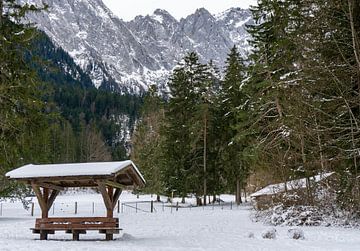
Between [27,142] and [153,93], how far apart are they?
4663cm

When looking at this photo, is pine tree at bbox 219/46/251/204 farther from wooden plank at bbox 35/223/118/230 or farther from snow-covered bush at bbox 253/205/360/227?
wooden plank at bbox 35/223/118/230

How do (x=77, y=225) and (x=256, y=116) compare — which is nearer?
(x=77, y=225)

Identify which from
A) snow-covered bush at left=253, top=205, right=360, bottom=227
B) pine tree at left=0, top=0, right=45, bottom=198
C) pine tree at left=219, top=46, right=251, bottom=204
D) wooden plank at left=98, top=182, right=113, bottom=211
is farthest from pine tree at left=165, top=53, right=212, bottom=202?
pine tree at left=0, top=0, right=45, bottom=198

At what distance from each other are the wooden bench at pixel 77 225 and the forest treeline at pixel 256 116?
720cm

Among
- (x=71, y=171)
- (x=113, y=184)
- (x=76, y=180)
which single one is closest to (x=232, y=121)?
(x=113, y=184)

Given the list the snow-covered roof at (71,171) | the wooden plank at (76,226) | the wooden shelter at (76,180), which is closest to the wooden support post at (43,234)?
the wooden shelter at (76,180)

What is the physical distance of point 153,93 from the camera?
6088 centimetres

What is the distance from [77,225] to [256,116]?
13141 mm

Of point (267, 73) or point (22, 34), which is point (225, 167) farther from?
point (22, 34)

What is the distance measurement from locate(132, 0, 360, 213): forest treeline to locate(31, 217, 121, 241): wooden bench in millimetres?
7203

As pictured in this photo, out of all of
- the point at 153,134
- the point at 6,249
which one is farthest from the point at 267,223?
the point at 153,134

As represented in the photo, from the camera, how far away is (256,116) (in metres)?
25.5

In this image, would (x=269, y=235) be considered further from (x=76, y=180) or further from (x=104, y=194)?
(x=76, y=180)

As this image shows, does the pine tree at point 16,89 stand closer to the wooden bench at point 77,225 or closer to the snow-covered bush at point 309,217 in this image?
the wooden bench at point 77,225
